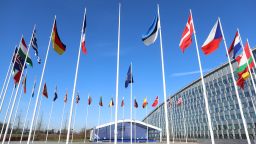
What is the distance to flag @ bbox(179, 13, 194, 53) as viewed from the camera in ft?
49.0

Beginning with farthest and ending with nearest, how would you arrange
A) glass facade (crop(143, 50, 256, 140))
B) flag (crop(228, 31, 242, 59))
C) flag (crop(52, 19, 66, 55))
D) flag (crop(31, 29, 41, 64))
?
glass facade (crop(143, 50, 256, 140)) < flag (crop(31, 29, 41, 64)) < flag (crop(228, 31, 242, 59)) < flag (crop(52, 19, 66, 55))

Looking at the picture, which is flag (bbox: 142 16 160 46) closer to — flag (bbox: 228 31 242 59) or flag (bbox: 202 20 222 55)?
flag (bbox: 202 20 222 55)

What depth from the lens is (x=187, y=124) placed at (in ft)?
308

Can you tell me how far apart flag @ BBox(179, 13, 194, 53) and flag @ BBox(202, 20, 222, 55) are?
1.30 m

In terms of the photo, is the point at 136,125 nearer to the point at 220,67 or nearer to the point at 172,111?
the point at 220,67

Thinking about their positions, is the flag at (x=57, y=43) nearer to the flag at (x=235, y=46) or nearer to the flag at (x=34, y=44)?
the flag at (x=34, y=44)

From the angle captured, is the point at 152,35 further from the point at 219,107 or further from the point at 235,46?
the point at 219,107

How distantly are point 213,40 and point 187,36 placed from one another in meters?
2.03

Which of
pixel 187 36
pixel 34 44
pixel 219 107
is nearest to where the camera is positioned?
pixel 187 36

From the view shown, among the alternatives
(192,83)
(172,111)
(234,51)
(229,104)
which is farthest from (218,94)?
(234,51)

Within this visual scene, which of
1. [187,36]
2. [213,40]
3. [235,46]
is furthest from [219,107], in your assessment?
[187,36]

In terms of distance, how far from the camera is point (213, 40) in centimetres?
1557

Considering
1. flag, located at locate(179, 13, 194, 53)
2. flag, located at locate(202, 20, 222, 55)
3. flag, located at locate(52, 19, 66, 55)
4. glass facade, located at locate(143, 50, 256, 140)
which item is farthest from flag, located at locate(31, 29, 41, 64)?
glass facade, located at locate(143, 50, 256, 140)

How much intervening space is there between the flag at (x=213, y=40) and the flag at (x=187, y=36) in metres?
1.30
